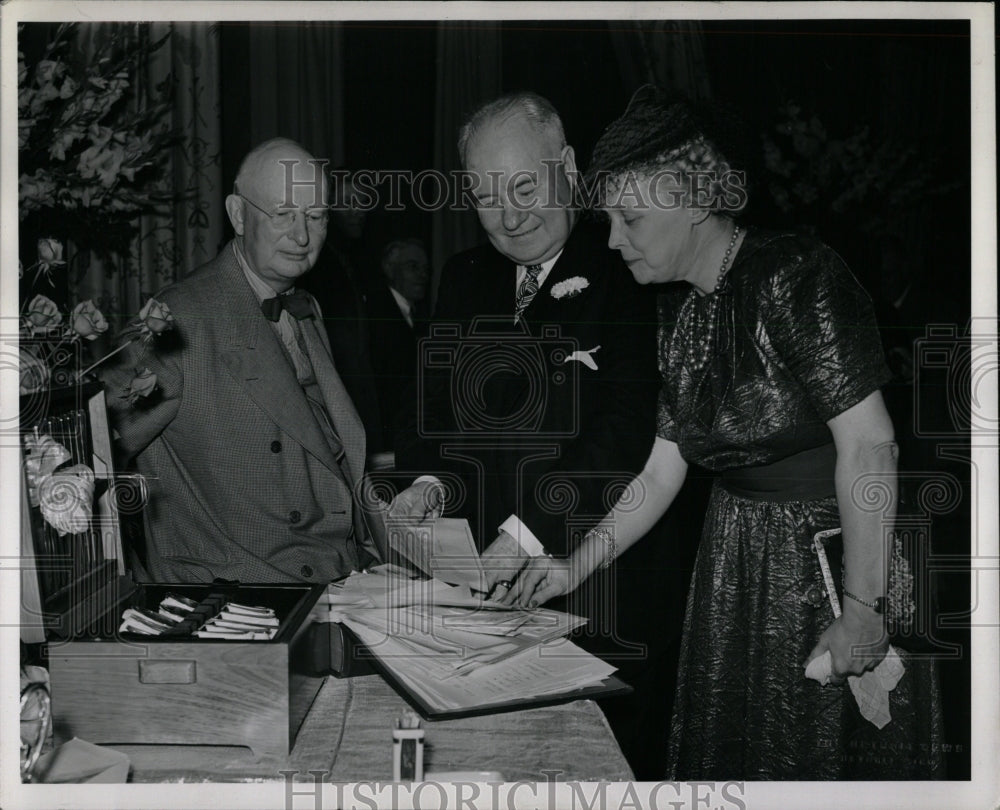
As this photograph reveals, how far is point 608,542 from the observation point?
7.58 feet

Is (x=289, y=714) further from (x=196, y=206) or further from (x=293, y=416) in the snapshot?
(x=196, y=206)

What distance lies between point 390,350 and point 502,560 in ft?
1.84

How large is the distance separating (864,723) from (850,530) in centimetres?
46

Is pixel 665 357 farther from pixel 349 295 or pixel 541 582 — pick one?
pixel 349 295

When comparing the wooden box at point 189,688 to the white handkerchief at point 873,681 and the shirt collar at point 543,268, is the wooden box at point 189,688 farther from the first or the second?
the white handkerchief at point 873,681

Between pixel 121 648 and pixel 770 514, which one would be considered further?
pixel 770 514

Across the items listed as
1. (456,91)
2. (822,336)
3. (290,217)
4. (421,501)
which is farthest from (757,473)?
(290,217)

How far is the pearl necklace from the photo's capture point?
220 centimetres

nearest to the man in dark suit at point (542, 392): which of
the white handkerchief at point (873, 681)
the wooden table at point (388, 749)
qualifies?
the white handkerchief at point (873, 681)

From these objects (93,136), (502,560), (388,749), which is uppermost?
(93,136)

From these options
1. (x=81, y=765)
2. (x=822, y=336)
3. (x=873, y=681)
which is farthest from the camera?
(x=873, y=681)

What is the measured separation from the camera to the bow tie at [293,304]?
7.47ft

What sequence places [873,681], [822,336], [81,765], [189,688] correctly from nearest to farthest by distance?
[189,688] < [81,765] < [822,336] < [873,681]

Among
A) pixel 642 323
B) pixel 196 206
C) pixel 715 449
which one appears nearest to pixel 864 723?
pixel 715 449
